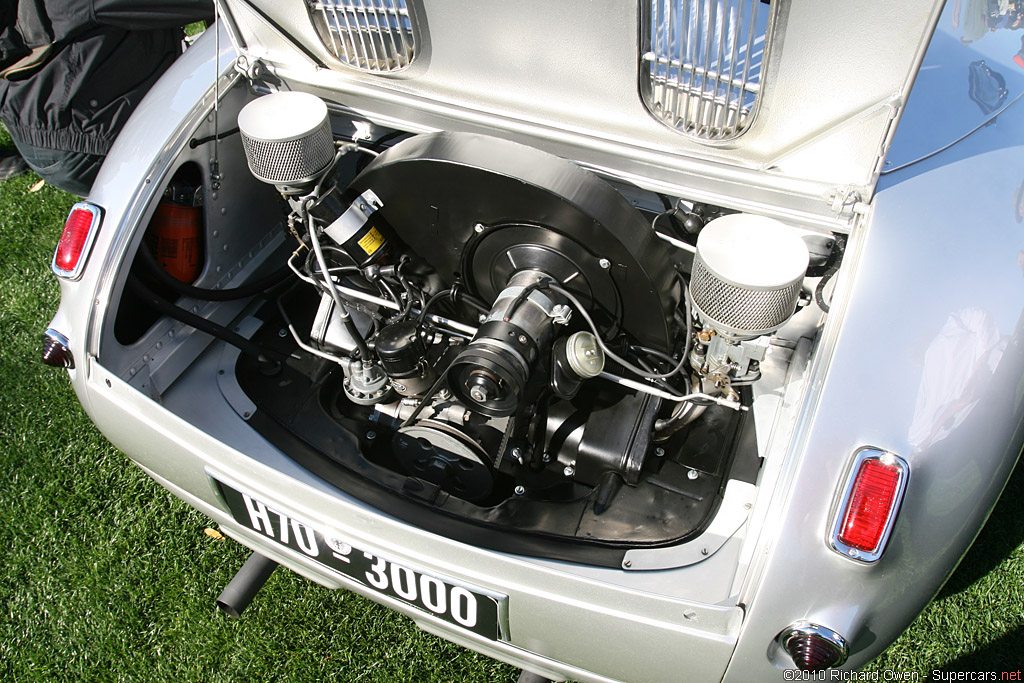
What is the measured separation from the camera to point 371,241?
80.5 inches

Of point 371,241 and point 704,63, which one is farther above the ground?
point 704,63

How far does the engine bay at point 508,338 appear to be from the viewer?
1794 mm

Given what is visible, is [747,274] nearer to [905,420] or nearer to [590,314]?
[905,420]

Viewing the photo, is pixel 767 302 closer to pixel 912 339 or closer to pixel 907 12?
pixel 912 339

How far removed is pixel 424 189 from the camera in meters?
1.92

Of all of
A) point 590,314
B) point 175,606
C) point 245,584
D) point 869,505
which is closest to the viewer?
point 869,505

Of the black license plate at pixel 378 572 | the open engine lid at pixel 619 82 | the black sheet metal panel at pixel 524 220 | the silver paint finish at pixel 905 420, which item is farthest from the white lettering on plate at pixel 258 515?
the silver paint finish at pixel 905 420

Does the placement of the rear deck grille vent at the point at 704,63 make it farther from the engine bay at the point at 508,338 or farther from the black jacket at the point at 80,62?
the black jacket at the point at 80,62

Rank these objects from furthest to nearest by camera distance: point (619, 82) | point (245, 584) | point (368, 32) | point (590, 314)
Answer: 1. point (245, 584)
2. point (590, 314)
3. point (368, 32)
4. point (619, 82)

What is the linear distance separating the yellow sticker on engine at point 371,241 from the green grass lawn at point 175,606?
1.18 m

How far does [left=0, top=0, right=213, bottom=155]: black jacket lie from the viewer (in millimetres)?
3289

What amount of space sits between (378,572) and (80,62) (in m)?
2.83

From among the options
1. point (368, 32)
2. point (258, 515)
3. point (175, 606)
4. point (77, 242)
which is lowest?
point (175, 606)

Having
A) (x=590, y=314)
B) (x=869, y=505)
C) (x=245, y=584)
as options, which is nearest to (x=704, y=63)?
(x=590, y=314)
